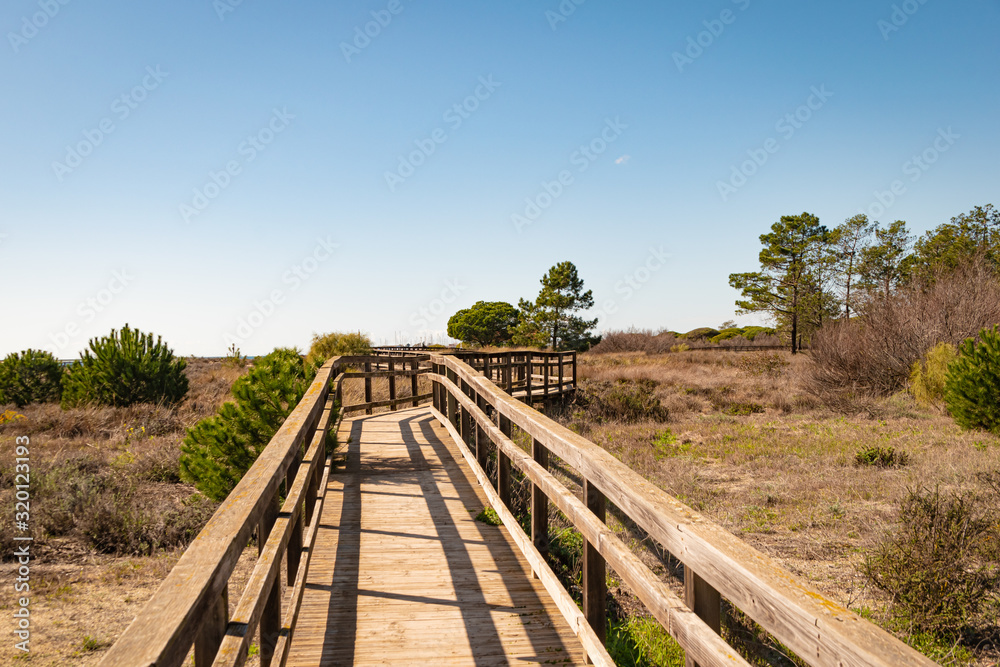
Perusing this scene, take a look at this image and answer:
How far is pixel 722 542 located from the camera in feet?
5.59

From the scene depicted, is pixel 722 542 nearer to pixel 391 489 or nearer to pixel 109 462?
pixel 391 489

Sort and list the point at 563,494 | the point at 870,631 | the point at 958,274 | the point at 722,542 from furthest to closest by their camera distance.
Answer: the point at 958,274 → the point at 563,494 → the point at 722,542 → the point at 870,631

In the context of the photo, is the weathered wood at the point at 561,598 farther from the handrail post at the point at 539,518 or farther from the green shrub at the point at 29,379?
→ the green shrub at the point at 29,379

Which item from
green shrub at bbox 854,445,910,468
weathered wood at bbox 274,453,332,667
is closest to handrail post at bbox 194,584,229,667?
weathered wood at bbox 274,453,332,667

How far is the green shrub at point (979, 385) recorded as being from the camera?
1175 centimetres

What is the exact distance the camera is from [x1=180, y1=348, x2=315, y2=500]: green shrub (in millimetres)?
7340

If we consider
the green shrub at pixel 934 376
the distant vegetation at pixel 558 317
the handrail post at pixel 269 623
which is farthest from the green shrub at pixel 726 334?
the handrail post at pixel 269 623

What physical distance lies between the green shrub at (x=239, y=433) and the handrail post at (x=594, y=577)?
560cm

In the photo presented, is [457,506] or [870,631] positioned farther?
[457,506]

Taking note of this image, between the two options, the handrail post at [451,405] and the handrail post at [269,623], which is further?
the handrail post at [451,405]

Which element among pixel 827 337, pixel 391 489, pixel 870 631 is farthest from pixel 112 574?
pixel 827 337

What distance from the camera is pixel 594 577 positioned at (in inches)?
113

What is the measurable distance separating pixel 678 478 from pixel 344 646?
25.9 ft

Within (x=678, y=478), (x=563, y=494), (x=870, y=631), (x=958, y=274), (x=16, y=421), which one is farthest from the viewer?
(x=958, y=274)
